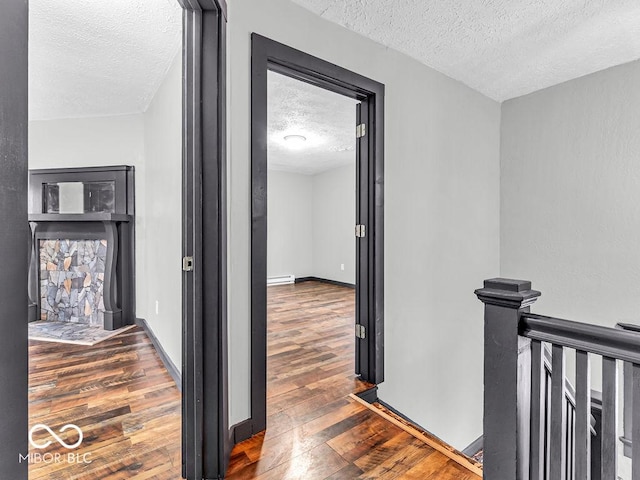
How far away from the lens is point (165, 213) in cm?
279

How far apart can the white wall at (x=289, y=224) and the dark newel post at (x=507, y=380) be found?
6090 millimetres

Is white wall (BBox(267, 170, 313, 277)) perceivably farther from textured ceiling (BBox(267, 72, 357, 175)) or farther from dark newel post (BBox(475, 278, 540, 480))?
dark newel post (BBox(475, 278, 540, 480))

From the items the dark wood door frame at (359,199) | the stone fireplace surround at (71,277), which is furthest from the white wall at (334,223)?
the stone fireplace surround at (71,277)

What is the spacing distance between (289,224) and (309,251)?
2.61 feet

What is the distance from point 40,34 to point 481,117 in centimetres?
372

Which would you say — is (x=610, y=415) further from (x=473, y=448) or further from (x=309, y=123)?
(x=309, y=123)

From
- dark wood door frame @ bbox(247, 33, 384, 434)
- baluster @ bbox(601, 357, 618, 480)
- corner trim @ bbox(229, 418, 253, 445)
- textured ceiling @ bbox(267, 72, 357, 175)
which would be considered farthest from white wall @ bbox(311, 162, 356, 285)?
baluster @ bbox(601, 357, 618, 480)

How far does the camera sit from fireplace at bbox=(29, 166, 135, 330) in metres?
3.77

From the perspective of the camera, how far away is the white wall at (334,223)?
673cm

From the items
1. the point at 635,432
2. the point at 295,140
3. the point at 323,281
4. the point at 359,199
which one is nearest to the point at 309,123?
the point at 295,140

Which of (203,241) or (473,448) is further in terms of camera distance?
(473,448)

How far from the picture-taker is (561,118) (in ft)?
10.4

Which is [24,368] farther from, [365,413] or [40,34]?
[40,34]

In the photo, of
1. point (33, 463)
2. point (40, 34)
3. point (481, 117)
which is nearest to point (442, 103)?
point (481, 117)
